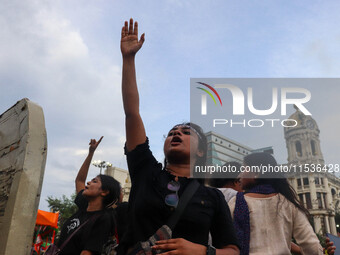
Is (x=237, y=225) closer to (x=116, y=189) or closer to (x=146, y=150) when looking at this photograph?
(x=146, y=150)

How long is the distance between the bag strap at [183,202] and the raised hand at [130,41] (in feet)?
2.90

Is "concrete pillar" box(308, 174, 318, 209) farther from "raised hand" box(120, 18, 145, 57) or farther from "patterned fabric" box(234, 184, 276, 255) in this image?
"raised hand" box(120, 18, 145, 57)

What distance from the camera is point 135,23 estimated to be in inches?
82.5

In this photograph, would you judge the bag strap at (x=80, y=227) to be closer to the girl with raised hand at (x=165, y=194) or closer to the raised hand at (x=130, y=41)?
the girl with raised hand at (x=165, y=194)

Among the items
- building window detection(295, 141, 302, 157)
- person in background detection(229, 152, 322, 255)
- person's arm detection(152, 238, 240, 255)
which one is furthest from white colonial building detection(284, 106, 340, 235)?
person's arm detection(152, 238, 240, 255)

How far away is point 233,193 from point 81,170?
6.36 ft

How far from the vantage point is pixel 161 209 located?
5.25 feet

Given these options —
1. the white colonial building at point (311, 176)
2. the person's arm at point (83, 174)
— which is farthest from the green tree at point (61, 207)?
the white colonial building at point (311, 176)

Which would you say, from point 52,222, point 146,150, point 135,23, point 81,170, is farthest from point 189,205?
point 52,222

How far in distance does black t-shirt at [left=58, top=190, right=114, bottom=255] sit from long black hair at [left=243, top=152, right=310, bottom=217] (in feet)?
4.89

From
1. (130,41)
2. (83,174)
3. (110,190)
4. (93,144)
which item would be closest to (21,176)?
(130,41)

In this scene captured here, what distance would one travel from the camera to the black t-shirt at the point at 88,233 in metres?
2.76

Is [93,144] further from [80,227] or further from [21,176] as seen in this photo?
[21,176]

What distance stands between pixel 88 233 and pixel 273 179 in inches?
69.7
